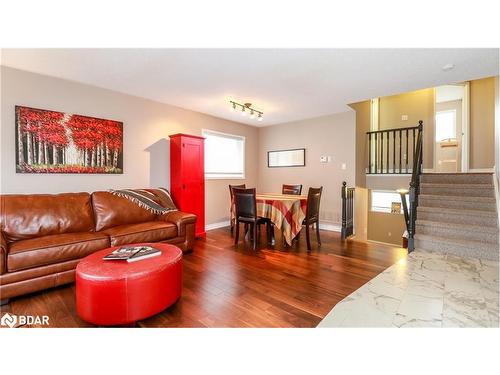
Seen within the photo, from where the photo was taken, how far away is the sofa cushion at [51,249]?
204 cm

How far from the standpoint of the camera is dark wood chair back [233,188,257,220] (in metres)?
3.42

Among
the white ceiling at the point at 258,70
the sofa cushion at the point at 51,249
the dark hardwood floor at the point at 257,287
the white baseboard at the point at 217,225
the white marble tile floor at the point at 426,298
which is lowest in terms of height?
the dark hardwood floor at the point at 257,287

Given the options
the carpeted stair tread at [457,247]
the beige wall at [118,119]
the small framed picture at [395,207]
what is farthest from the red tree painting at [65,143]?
the small framed picture at [395,207]

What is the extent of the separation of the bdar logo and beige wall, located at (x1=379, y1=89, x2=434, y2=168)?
6427 millimetres

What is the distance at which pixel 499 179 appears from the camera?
3.41m

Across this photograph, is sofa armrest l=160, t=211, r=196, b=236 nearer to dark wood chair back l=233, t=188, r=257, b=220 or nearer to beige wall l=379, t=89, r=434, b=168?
dark wood chair back l=233, t=188, r=257, b=220

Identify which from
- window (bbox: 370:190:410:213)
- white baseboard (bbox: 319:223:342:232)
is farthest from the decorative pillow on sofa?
window (bbox: 370:190:410:213)

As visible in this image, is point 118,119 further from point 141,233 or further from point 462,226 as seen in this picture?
point 462,226

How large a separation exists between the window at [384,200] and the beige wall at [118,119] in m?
3.60

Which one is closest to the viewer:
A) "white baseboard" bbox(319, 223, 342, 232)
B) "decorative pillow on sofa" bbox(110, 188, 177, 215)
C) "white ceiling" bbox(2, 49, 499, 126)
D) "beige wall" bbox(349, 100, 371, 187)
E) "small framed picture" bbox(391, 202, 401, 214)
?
"white ceiling" bbox(2, 49, 499, 126)

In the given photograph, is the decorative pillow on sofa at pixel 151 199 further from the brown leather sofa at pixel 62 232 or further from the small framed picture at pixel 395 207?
the small framed picture at pixel 395 207

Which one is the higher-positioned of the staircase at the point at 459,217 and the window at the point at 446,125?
the window at the point at 446,125
